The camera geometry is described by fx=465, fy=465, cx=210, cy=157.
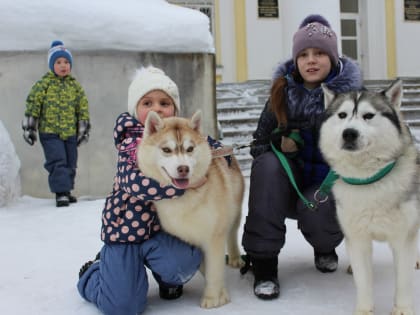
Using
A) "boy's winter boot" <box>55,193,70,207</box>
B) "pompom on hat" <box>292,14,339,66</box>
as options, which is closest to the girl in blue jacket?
"pompom on hat" <box>292,14,339,66</box>

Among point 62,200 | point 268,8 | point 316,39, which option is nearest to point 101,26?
point 62,200

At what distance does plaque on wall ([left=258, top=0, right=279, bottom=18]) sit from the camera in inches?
380

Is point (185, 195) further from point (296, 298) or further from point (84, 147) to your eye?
point (84, 147)

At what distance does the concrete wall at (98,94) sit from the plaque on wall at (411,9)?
668 centimetres

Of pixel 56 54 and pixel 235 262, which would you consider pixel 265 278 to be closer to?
pixel 235 262

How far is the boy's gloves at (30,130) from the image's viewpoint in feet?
15.8

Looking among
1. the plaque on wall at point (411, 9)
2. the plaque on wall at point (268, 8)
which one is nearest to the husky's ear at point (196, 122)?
the plaque on wall at point (268, 8)

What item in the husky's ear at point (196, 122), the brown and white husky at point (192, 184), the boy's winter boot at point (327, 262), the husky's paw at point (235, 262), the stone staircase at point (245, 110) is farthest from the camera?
the stone staircase at point (245, 110)

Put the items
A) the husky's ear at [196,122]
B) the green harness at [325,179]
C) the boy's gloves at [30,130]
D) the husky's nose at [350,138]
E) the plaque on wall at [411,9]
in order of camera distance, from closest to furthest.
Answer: the husky's nose at [350,138]
the green harness at [325,179]
the husky's ear at [196,122]
the boy's gloves at [30,130]
the plaque on wall at [411,9]

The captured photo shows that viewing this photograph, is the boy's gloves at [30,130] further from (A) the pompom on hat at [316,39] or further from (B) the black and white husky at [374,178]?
(B) the black and white husky at [374,178]

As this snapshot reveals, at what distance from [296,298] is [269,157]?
71 centimetres

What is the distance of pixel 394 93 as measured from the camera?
1840mm

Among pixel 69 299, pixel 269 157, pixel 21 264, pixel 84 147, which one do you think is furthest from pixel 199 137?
pixel 84 147

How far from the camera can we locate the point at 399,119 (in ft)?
6.07
